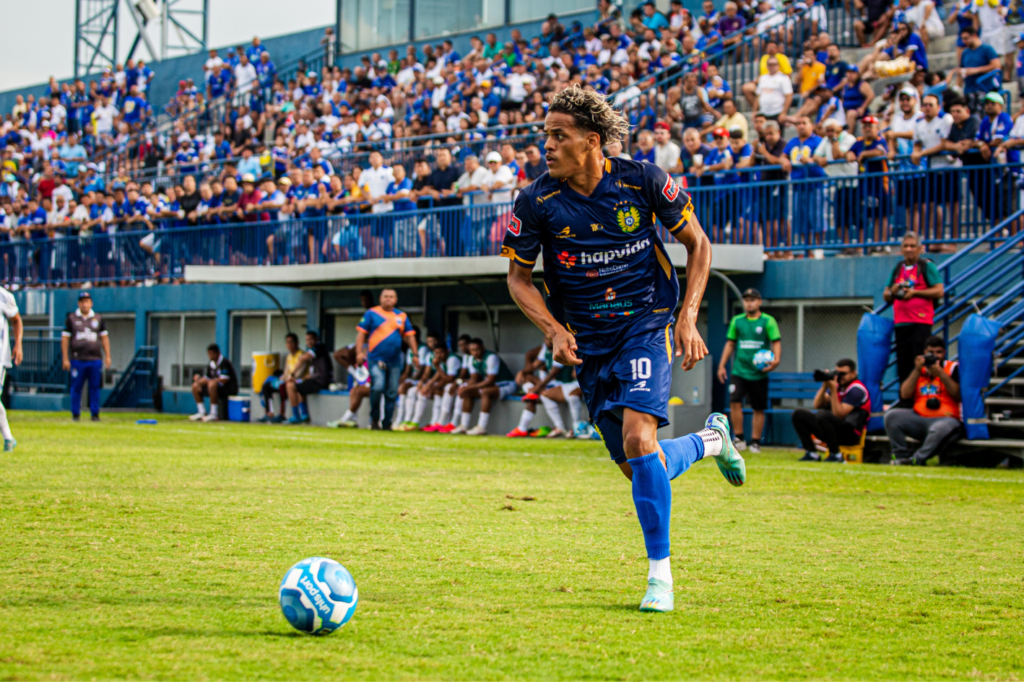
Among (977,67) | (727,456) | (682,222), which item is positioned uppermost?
(977,67)

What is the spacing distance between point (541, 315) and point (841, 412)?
8789 mm

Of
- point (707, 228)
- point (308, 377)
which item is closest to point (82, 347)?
point (308, 377)

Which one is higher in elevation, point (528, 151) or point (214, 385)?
point (528, 151)

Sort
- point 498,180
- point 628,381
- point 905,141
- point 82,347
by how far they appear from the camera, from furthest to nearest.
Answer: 1. point 82,347
2. point 498,180
3. point 905,141
4. point 628,381

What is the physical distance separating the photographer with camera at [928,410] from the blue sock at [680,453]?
774 centimetres

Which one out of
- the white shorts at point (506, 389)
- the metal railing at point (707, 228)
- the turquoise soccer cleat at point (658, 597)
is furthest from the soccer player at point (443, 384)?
the turquoise soccer cleat at point (658, 597)

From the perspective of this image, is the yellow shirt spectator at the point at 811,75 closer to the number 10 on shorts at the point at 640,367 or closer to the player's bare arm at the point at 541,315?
the player's bare arm at the point at 541,315

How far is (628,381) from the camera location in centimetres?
517

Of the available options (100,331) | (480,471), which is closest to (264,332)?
(100,331)

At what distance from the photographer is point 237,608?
461 centimetres

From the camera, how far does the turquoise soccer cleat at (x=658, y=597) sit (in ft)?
15.4

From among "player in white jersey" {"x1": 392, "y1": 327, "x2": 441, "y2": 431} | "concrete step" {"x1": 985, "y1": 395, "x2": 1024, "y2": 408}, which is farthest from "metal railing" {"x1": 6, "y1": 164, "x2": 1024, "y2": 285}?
"concrete step" {"x1": 985, "y1": 395, "x2": 1024, "y2": 408}

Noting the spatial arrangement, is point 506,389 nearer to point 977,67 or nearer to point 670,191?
point 977,67

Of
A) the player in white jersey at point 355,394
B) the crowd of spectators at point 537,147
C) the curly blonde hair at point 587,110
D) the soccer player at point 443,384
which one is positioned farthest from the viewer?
the player in white jersey at point 355,394
